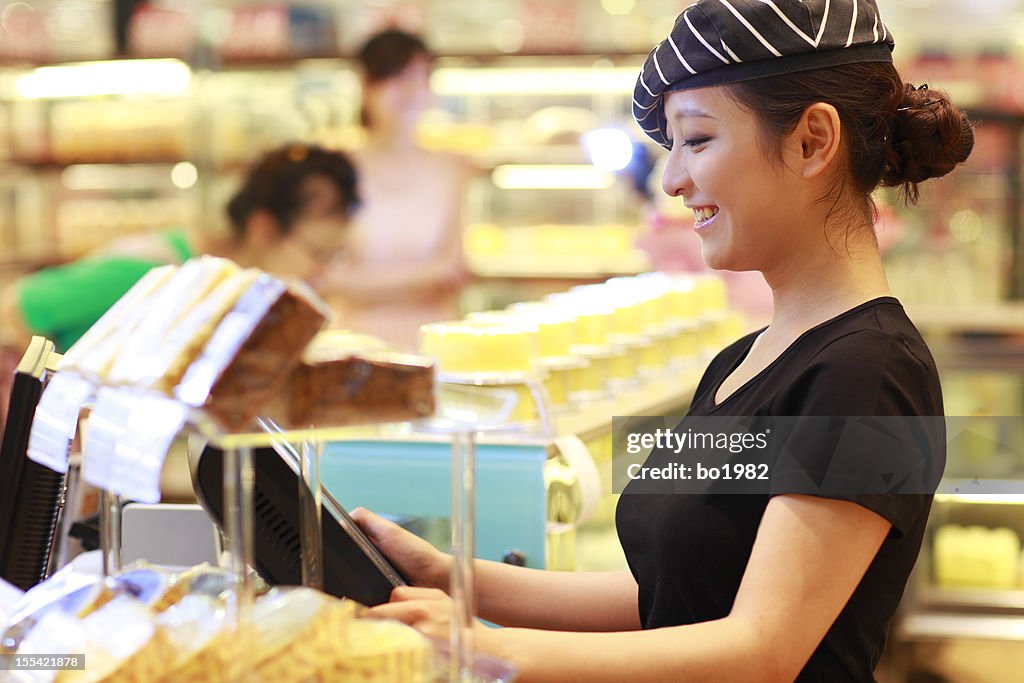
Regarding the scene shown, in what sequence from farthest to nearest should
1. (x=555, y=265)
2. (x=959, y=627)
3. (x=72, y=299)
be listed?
1. (x=555, y=265)
2. (x=72, y=299)
3. (x=959, y=627)

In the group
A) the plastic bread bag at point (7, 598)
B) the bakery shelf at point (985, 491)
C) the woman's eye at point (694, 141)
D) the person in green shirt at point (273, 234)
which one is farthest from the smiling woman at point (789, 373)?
the person in green shirt at point (273, 234)

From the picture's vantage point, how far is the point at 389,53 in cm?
452

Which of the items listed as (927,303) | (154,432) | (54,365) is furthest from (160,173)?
(154,432)

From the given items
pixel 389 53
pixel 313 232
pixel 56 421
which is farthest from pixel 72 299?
pixel 56 421

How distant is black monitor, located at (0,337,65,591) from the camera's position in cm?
122

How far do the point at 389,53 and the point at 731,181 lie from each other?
3.34 m

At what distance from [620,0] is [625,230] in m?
1.12

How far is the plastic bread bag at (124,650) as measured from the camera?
34.8 inches

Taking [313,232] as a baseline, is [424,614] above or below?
below

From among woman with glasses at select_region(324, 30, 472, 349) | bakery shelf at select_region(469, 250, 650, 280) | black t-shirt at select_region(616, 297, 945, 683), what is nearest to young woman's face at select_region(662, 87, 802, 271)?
black t-shirt at select_region(616, 297, 945, 683)

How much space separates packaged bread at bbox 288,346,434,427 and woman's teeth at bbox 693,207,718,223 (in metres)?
0.58

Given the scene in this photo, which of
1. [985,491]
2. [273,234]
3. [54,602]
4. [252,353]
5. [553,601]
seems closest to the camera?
[252,353]

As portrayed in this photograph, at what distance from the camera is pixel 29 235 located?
238 inches

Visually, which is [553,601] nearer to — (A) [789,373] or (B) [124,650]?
(A) [789,373]
